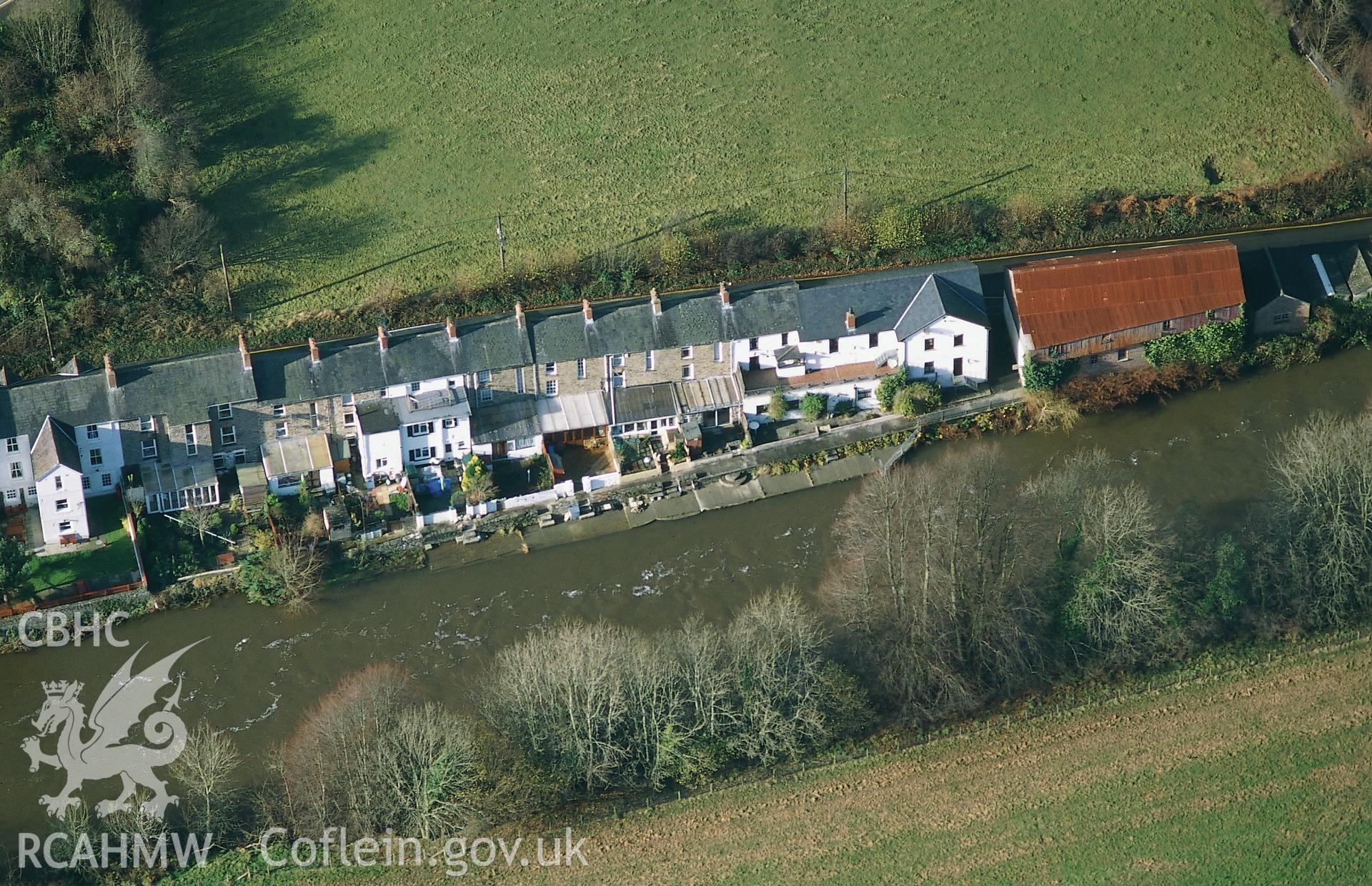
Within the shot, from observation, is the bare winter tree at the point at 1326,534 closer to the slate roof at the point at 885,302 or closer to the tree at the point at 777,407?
the slate roof at the point at 885,302

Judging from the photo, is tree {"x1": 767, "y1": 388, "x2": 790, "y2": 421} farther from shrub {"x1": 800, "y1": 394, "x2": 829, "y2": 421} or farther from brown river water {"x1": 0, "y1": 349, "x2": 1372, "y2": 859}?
brown river water {"x1": 0, "y1": 349, "x2": 1372, "y2": 859}

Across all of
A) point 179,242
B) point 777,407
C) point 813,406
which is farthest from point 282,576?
point 813,406

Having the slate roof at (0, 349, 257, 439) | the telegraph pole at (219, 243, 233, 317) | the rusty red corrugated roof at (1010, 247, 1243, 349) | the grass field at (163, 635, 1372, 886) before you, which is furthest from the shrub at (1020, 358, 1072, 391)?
the telegraph pole at (219, 243, 233, 317)

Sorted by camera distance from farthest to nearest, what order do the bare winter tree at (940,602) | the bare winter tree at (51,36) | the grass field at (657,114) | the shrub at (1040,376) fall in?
the bare winter tree at (51,36) → the grass field at (657,114) → the shrub at (1040,376) → the bare winter tree at (940,602)

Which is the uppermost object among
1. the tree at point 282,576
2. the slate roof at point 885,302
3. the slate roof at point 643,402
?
the slate roof at point 885,302

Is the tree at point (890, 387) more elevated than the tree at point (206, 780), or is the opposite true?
the tree at point (890, 387)

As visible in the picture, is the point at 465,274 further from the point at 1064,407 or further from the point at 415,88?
the point at 1064,407

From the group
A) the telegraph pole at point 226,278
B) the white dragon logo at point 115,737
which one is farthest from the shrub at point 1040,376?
the white dragon logo at point 115,737

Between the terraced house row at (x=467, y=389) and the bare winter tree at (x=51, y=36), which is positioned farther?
the bare winter tree at (x=51, y=36)
